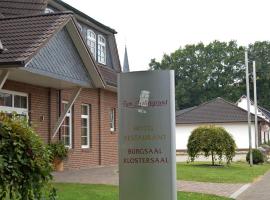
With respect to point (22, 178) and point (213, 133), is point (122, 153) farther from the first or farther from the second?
point (213, 133)

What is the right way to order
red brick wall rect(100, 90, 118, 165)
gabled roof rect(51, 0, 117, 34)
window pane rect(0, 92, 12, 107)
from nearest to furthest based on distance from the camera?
window pane rect(0, 92, 12, 107), gabled roof rect(51, 0, 117, 34), red brick wall rect(100, 90, 118, 165)

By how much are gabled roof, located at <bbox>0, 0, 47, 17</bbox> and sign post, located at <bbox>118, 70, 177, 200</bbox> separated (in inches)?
552

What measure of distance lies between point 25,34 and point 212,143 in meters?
13.0

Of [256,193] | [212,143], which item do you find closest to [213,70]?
[212,143]

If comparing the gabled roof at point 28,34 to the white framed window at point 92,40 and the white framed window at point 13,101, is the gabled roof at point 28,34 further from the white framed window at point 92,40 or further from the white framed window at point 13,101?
the white framed window at point 92,40

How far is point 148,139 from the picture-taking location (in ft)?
26.1

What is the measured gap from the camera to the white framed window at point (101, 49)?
27678mm

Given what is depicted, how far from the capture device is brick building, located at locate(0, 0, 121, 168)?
16.8 metres

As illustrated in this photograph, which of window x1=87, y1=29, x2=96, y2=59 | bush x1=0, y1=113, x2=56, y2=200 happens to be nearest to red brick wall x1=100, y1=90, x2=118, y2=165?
window x1=87, y1=29, x2=96, y2=59

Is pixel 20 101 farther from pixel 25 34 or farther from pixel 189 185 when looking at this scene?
pixel 189 185

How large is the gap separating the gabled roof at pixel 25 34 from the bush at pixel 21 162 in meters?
8.71

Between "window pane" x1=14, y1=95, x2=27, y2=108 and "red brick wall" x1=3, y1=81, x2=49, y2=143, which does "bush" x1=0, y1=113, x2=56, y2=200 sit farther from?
"window pane" x1=14, y1=95, x2=27, y2=108

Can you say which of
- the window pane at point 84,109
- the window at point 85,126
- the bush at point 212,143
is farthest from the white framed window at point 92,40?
the bush at point 212,143

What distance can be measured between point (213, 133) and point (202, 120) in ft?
113
